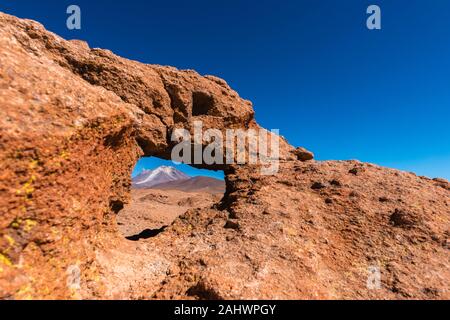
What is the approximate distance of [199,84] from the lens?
10047mm

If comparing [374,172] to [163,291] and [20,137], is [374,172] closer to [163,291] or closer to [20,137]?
[163,291]

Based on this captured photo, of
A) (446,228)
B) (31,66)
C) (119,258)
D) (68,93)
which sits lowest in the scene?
Result: (119,258)

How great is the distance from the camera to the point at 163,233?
747 centimetres

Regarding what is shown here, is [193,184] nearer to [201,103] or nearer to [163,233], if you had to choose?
[201,103]

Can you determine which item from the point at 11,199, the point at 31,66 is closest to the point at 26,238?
the point at 11,199

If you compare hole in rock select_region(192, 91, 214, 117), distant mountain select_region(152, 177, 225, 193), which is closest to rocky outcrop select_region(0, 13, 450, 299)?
hole in rock select_region(192, 91, 214, 117)

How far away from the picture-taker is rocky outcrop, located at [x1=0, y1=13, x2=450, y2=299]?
14.0ft

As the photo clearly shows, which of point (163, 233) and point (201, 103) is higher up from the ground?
point (201, 103)

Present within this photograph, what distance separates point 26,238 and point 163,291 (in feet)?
7.49

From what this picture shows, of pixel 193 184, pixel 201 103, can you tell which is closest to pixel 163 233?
pixel 201 103

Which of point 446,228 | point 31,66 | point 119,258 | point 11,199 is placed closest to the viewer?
point 11,199

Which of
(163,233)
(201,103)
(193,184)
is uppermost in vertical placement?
(201,103)

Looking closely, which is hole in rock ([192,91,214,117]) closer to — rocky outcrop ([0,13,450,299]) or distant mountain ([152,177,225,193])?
rocky outcrop ([0,13,450,299])

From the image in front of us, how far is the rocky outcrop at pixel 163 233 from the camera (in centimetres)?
427
